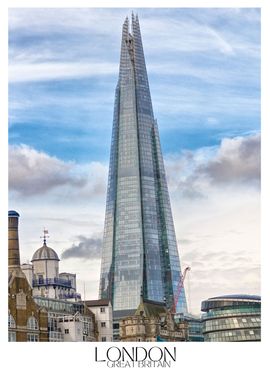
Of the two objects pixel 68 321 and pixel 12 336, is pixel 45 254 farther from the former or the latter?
pixel 12 336

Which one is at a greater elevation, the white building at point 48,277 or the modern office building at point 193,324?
the white building at point 48,277

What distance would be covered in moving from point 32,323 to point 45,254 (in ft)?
7.94

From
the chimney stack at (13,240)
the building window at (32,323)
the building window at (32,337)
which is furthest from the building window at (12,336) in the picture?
the chimney stack at (13,240)

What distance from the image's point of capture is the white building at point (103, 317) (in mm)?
42438

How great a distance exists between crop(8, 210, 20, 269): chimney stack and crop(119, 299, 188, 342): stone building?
504 cm

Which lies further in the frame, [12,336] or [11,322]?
[11,322]

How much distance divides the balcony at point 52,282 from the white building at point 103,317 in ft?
4.28

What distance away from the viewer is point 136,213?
172ft

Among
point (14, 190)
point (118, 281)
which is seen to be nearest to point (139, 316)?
point (118, 281)

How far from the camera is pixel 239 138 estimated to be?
36.8 metres
